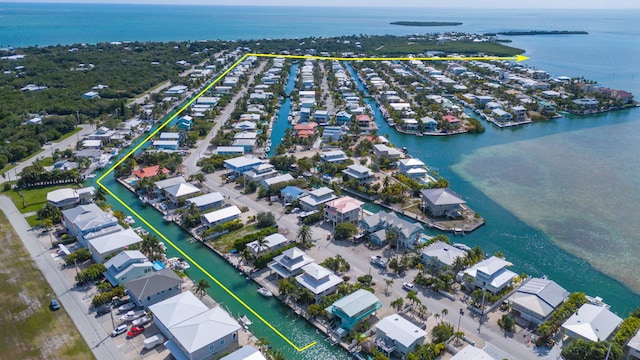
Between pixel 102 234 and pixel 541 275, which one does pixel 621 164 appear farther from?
pixel 102 234

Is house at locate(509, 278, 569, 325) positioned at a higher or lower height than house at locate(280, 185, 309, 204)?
lower

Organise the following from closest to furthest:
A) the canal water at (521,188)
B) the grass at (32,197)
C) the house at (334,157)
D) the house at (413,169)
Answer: the canal water at (521,188)
the grass at (32,197)
the house at (413,169)
the house at (334,157)

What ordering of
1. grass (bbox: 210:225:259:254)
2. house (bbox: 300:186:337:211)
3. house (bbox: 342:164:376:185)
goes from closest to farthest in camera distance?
grass (bbox: 210:225:259:254), house (bbox: 300:186:337:211), house (bbox: 342:164:376:185)

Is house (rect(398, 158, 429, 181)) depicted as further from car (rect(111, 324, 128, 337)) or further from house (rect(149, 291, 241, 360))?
car (rect(111, 324, 128, 337))

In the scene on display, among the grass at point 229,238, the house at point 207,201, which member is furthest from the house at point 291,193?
the house at point 207,201

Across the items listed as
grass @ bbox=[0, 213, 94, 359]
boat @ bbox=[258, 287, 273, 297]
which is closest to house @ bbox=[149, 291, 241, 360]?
grass @ bbox=[0, 213, 94, 359]

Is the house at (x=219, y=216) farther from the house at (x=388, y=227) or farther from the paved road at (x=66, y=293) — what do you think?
the house at (x=388, y=227)

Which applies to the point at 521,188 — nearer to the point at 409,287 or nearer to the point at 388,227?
the point at 388,227
